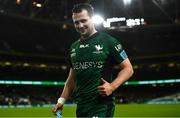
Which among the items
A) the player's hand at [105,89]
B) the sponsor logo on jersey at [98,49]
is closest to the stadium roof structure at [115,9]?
the sponsor logo on jersey at [98,49]

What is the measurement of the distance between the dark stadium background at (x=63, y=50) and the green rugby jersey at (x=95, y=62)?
37.7 m

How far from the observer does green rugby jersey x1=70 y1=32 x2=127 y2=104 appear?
152 inches

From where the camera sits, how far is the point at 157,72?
55.9 m

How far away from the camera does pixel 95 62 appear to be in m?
3.89

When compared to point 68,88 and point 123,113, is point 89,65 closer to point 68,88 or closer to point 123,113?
point 68,88

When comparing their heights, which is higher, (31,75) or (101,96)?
(101,96)

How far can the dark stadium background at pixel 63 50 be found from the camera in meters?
43.8

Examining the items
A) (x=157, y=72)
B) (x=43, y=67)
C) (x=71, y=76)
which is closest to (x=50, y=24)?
(x=43, y=67)

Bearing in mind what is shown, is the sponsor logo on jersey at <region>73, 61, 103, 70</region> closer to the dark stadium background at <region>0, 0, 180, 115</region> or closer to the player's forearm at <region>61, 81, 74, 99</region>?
the player's forearm at <region>61, 81, 74, 99</region>

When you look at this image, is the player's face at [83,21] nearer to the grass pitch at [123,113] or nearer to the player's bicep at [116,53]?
the player's bicep at [116,53]

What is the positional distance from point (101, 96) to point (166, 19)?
4437 cm

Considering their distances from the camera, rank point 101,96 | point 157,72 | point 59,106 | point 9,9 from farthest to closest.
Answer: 1. point 157,72
2. point 9,9
3. point 59,106
4. point 101,96

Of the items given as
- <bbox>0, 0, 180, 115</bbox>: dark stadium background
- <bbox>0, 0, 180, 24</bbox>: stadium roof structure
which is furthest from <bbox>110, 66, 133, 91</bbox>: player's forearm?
<bbox>0, 0, 180, 115</bbox>: dark stadium background

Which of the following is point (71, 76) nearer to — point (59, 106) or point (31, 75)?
point (59, 106)
